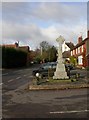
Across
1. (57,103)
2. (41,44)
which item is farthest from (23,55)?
(57,103)

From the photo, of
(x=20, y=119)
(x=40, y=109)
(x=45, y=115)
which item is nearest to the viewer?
(x=20, y=119)

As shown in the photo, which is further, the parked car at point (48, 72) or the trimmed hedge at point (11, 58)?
the trimmed hedge at point (11, 58)

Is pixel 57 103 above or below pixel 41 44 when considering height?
below

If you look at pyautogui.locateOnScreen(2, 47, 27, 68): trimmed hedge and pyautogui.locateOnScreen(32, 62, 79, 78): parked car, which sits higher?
pyautogui.locateOnScreen(2, 47, 27, 68): trimmed hedge

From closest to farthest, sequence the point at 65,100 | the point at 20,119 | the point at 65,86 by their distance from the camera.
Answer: the point at 20,119
the point at 65,100
the point at 65,86

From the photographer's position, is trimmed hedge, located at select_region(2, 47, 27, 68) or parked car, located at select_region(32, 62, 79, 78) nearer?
parked car, located at select_region(32, 62, 79, 78)

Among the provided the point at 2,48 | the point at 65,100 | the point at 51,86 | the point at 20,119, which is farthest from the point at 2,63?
the point at 20,119

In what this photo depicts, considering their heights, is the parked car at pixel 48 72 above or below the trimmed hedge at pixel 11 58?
below

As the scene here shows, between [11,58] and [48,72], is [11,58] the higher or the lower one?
the higher one

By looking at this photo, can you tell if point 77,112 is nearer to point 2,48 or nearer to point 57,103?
Result: point 57,103

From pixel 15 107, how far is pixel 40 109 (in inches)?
46.2

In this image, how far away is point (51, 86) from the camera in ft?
55.9

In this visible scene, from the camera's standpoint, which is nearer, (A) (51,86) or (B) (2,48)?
(A) (51,86)

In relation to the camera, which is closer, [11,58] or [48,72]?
[48,72]
